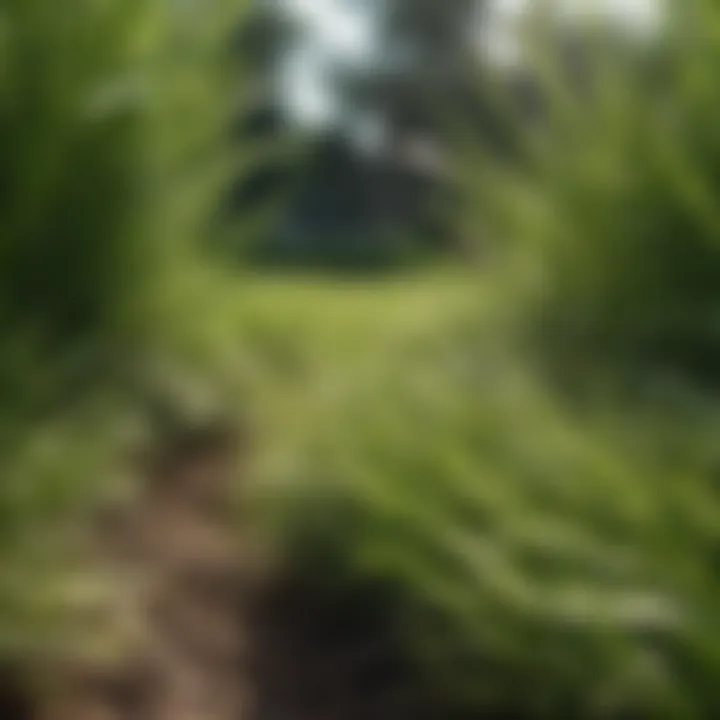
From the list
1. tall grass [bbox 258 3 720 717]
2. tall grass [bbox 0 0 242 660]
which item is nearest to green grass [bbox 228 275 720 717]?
tall grass [bbox 258 3 720 717]

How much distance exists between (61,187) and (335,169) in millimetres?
1499

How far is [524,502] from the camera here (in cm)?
63

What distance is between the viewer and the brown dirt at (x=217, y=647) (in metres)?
0.74

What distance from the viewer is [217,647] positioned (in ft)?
2.74

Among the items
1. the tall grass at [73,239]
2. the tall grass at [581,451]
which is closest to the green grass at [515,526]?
the tall grass at [581,451]

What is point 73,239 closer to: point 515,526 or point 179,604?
point 179,604

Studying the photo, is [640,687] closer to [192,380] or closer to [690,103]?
[690,103]

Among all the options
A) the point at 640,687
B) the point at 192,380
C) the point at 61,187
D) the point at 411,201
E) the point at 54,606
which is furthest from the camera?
the point at 411,201

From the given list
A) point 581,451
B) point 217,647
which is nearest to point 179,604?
point 217,647

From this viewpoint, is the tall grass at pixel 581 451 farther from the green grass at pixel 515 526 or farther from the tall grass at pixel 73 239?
the tall grass at pixel 73 239

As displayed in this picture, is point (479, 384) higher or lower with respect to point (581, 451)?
higher

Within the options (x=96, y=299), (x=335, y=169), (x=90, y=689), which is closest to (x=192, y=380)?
(x=96, y=299)

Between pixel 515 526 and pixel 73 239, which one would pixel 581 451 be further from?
pixel 73 239

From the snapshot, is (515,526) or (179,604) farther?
(179,604)
